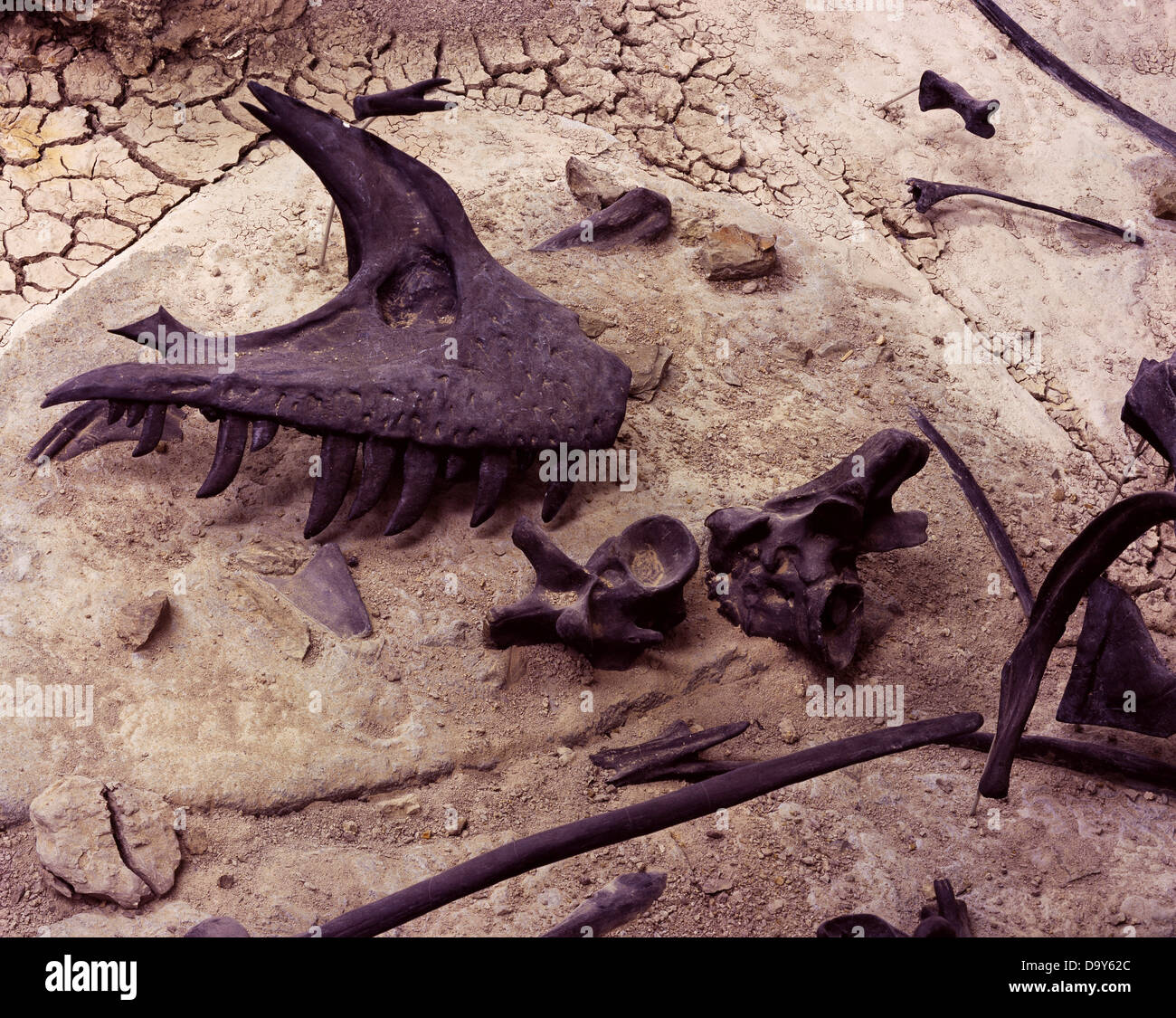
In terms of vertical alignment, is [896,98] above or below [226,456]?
above

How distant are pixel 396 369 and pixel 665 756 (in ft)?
4.10

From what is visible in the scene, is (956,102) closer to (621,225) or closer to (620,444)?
(621,225)

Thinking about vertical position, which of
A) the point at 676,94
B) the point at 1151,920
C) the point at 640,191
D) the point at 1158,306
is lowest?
the point at 1151,920

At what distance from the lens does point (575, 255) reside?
3857mm

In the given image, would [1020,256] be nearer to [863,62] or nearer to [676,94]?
[863,62]

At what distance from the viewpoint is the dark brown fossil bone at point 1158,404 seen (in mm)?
2635

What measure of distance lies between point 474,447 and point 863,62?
2.76m

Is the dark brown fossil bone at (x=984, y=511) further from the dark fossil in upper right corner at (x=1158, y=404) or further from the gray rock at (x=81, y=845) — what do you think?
the gray rock at (x=81, y=845)

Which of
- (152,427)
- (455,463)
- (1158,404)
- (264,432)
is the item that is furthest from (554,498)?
(1158,404)

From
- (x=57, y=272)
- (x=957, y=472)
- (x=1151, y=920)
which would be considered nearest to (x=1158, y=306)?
(x=957, y=472)

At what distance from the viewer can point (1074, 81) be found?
4691 millimetres

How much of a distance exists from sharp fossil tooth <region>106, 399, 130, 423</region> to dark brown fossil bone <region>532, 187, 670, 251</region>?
1528 millimetres
